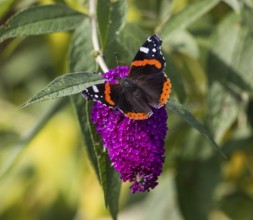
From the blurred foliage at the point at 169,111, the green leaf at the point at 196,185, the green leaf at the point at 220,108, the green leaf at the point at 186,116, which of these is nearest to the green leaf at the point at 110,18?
the blurred foliage at the point at 169,111

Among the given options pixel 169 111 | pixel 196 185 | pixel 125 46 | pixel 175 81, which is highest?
pixel 125 46

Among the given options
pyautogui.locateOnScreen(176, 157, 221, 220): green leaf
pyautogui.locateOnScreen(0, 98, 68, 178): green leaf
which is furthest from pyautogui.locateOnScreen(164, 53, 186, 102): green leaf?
pyautogui.locateOnScreen(176, 157, 221, 220): green leaf

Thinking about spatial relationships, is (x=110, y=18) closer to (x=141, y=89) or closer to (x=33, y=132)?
(x=141, y=89)

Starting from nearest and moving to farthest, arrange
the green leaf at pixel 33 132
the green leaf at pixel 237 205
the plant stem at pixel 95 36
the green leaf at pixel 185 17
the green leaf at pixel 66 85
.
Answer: the green leaf at pixel 66 85, the plant stem at pixel 95 36, the green leaf at pixel 185 17, the green leaf at pixel 33 132, the green leaf at pixel 237 205

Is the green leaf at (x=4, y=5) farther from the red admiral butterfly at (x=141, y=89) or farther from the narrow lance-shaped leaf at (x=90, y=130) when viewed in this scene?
the red admiral butterfly at (x=141, y=89)

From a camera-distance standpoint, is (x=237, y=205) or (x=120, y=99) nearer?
(x=120, y=99)

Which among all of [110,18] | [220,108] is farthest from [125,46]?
[220,108]

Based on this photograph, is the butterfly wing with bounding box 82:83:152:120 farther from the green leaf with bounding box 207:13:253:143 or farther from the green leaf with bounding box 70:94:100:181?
the green leaf with bounding box 207:13:253:143

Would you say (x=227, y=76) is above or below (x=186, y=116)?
below

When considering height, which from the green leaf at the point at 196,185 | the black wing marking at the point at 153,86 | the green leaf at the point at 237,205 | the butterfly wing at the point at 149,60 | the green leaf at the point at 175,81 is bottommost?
the green leaf at the point at 237,205
